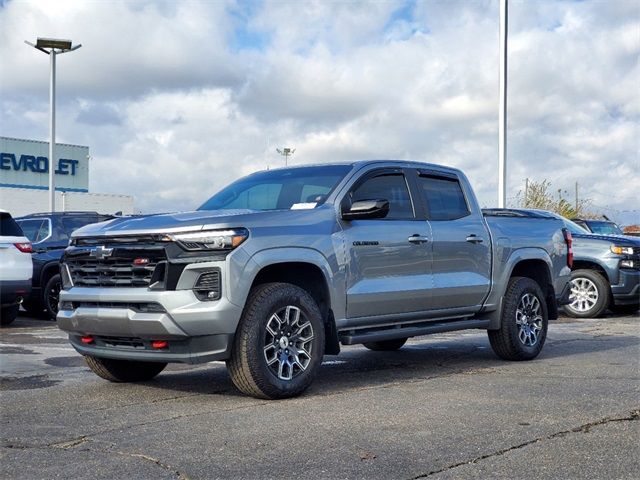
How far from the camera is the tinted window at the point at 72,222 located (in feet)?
47.9

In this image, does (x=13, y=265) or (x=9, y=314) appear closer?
(x=13, y=265)

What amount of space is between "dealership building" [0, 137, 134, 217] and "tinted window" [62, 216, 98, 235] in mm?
32409

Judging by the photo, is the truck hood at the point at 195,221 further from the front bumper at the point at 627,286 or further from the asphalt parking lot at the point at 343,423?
the front bumper at the point at 627,286

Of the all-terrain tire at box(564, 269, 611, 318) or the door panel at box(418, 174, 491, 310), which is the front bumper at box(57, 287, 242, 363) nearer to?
the door panel at box(418, 174, 491, 310)

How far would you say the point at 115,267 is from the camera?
21.4ft

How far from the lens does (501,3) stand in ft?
64.5

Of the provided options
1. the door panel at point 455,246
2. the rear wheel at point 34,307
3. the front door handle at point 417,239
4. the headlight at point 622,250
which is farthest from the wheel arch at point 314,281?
the headlight at point 622,250

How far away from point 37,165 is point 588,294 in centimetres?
4341

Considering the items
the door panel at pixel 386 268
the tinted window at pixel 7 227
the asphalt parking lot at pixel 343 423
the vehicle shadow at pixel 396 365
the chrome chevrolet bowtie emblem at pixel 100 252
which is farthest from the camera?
the tinted window at pixel 7 227

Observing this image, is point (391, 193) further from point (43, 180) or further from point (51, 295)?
point (43, 180)

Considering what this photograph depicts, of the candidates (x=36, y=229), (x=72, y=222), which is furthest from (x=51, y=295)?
(x=72, y=222)

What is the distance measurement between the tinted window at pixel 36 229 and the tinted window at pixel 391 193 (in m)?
8.32

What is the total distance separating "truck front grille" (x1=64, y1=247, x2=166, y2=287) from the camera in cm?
631

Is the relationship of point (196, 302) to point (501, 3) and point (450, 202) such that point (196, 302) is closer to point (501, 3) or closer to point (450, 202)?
point (450, 202)
